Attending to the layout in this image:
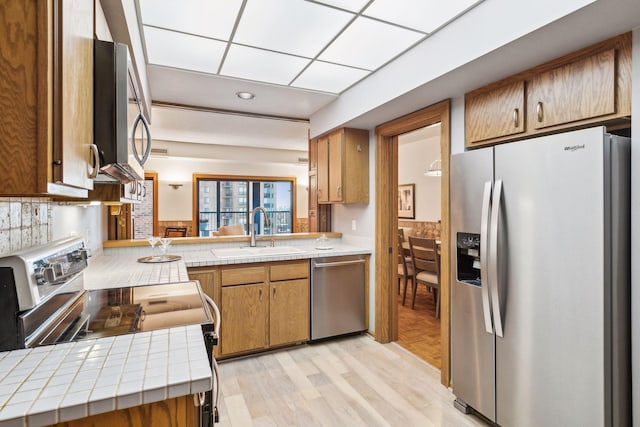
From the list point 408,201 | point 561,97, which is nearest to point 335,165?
point 561,97

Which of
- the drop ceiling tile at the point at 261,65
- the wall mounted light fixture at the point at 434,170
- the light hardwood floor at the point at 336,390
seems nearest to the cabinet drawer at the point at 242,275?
the light hardwood floor at the point at 336,390

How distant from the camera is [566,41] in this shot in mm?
1527

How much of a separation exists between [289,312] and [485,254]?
1.78 meters

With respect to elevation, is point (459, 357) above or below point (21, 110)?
below

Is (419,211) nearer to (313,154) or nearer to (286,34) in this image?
(313,154)

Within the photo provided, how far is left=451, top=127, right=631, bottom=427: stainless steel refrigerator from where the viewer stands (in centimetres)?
140

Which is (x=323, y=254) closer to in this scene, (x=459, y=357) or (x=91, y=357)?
(x=459, y=357)

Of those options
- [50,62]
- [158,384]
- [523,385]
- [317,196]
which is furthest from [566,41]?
[317,196]

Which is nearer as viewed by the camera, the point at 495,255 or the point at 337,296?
the point at 495,255

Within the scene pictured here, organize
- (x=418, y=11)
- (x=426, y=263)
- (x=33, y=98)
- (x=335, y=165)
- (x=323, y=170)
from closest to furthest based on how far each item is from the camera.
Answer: (x=33, y=98)
(x=418, y=11)
(x=335, y=165)
(x=323, y=170)
(x=426, y=263)

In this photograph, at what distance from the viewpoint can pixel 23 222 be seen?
1245mm

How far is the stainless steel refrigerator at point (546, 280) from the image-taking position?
140cm

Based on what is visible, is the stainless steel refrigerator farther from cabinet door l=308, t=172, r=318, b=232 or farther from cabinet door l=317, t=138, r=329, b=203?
cabinet door l=308, t=172, r=318, b=232

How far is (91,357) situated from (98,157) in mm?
578
